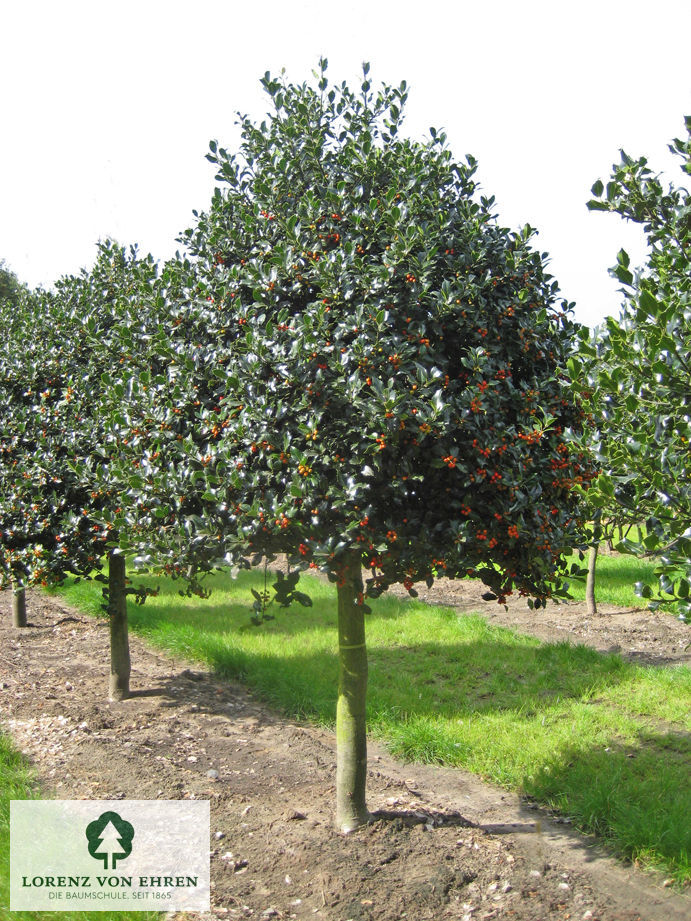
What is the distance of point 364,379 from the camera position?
4570 mm

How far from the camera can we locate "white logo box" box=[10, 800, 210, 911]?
5.18 metres

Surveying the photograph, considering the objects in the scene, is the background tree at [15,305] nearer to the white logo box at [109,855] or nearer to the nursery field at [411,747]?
the nursery field at [411,747]

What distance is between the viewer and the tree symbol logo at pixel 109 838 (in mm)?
5680

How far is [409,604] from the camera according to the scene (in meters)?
14.4

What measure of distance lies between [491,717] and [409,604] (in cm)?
582

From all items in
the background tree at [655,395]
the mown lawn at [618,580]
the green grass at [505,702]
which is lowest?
the green grass at [505,702]

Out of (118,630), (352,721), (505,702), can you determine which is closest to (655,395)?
(352,721)

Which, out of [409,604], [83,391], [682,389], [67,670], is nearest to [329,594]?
[409,604]

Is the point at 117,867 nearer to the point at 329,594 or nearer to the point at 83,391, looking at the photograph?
the point at 83,391

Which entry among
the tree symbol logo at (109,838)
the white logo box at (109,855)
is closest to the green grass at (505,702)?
the white logo box at (109,855)

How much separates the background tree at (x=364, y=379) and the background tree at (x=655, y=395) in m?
0.62

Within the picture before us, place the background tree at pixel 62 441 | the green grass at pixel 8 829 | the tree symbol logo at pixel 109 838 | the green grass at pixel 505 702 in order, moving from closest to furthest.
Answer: the green grass at pixel 8 829, the tree symbol logo at pixel 109 838, the green grass at pixel 505 702, the background tree at pixel 62 441

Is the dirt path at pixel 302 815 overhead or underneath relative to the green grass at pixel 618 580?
underneath

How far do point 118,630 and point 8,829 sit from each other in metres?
3.56
